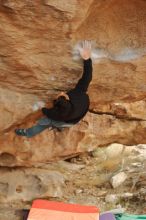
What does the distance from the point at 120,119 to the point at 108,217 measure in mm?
1788

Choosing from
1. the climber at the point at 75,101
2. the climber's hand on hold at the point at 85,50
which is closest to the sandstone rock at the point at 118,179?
the climber at the point at 75,101

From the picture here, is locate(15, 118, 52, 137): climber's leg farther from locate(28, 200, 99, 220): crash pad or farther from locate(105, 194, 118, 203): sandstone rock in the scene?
locate(105, 194, 118, 203): sandstone rock

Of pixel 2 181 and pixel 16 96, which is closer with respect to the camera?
pixel 16 96

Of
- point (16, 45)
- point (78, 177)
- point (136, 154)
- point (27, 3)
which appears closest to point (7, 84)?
point (16, 45)

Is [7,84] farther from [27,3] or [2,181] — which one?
[2,181]

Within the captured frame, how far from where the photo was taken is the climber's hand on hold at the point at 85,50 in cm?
507

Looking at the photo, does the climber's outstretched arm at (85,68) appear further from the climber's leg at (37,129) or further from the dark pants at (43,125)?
the climber's leg at (37,129)

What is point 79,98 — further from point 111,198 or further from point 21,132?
point 111,198

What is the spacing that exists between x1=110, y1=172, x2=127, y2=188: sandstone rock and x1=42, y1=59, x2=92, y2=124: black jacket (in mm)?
2709

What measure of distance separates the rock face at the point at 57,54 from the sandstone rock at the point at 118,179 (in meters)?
1.74

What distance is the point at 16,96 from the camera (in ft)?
18.4

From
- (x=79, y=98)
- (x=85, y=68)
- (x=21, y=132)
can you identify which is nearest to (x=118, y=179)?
(x=21, y=132)

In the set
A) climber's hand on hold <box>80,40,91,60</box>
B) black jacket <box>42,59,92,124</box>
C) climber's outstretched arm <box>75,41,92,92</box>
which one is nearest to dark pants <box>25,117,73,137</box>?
black jacket <box>42,59,92,124</box>

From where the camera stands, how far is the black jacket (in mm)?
5024
